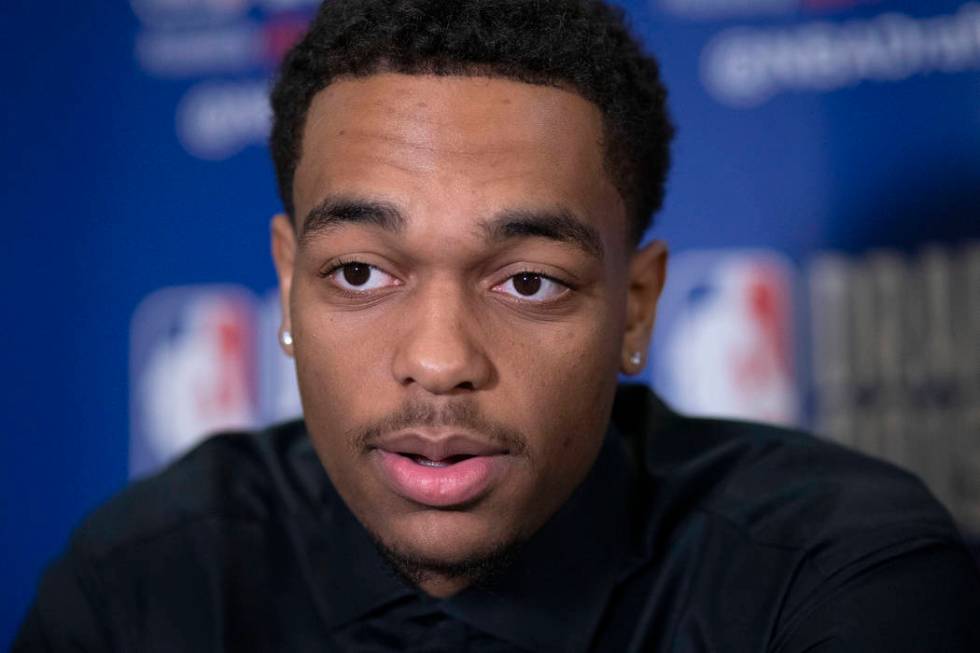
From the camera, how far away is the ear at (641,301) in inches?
50.1

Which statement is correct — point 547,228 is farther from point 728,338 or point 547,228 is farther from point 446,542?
point 728,338

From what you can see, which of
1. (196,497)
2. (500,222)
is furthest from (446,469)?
(196,497)

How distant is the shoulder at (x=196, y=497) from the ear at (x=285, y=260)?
0.21 meters

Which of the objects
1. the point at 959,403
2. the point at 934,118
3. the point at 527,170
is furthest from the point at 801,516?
the point at 934,118

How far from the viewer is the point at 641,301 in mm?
1300

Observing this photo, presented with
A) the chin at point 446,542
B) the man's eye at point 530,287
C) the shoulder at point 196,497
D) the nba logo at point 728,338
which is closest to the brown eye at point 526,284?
the man's eye at point 530,287

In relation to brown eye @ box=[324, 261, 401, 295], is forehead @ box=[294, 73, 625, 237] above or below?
above

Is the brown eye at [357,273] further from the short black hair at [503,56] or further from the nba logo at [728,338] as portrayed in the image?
the nba logo at [728,338]

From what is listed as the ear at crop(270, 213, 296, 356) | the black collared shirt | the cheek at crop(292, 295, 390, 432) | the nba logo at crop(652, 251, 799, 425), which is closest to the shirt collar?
the black collared shirt

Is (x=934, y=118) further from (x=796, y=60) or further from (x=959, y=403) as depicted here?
(x=959, y=403)

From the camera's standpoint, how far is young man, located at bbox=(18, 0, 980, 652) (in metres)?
1.06

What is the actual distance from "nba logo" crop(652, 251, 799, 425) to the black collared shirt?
579mm

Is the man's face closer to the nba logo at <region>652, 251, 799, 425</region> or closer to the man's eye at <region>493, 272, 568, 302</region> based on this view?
the man's eye at <region>493, 272, 568, 302</region>

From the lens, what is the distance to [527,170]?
3.54 feet
